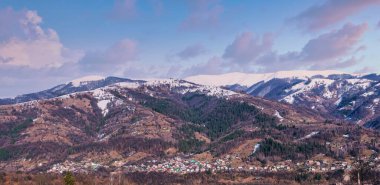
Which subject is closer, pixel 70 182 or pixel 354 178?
pixel 70 182

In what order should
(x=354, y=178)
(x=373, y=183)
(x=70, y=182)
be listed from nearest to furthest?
(x=70, y=182), (x=354, y=178), (x=373, y=183)

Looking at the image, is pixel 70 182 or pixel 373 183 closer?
pixel 70 182

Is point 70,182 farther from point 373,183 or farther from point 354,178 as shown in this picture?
point 373,183

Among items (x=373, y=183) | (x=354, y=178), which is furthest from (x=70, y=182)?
(x=373, y=183)

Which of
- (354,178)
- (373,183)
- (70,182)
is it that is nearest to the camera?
(70,182)

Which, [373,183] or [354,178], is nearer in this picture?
[354,178]
